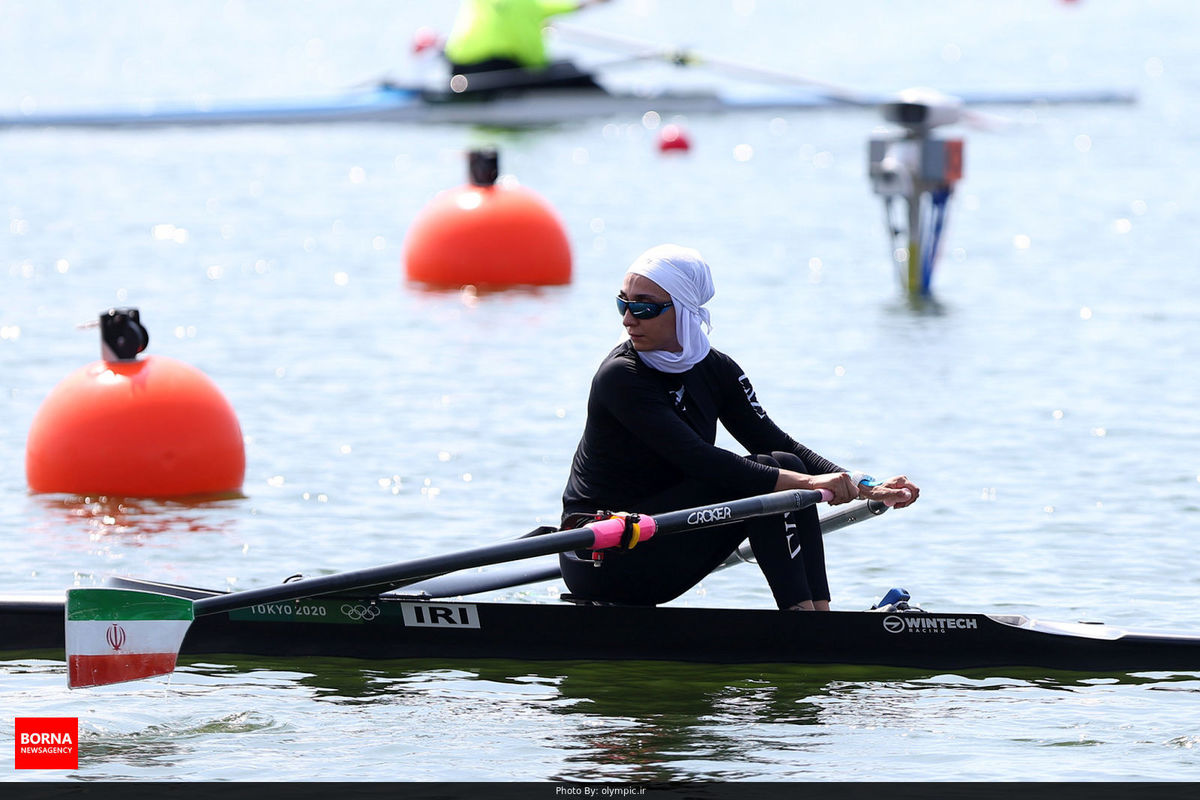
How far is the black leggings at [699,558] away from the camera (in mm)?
7156

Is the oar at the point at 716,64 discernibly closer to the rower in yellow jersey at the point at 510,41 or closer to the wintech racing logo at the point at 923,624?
the rower in yellow jersey at the point at 510,41

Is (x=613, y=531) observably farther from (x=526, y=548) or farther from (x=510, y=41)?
(x=510, y=41)

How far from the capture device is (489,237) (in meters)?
18.6

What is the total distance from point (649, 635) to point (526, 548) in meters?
0.71

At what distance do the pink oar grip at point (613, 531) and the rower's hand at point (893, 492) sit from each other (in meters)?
0.76

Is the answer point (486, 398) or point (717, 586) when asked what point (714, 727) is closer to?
point (717, 586)

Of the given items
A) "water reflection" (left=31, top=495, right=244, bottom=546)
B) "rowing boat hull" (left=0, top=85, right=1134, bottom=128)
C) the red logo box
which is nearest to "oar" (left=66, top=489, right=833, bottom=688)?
the red logo box

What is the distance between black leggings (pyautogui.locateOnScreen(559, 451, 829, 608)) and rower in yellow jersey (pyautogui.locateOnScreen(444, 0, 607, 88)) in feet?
95.4

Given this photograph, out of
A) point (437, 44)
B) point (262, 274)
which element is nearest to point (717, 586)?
point (262, 274)

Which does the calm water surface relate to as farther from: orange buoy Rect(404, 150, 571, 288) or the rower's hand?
the rower's hand

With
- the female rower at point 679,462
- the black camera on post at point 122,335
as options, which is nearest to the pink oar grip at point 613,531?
the female rower at point 679,462

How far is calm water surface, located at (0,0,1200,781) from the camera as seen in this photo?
6.72 metres
